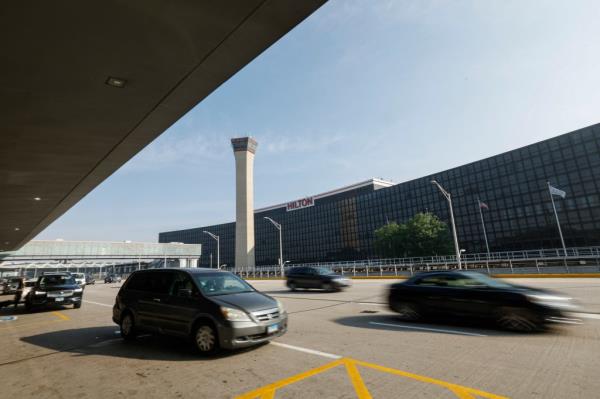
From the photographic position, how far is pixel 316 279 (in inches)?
740

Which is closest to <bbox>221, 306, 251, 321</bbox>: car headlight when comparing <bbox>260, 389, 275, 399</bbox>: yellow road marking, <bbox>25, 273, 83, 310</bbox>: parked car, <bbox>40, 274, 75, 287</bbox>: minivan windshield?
<bbox>260, 389, 275, 399</bbox>: yellow road marking

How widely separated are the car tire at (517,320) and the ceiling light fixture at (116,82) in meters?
9.69

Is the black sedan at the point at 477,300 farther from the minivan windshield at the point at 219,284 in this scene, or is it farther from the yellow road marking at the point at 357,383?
the minivan windshield at the point at 219,284

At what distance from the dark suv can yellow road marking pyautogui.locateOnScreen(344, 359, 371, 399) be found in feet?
5.84

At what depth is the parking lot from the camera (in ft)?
14.3

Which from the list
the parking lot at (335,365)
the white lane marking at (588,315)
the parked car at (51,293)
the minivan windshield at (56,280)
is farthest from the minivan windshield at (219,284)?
the minivan windshield at (56,280)

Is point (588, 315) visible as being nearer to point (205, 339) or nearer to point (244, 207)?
point (205, 339)

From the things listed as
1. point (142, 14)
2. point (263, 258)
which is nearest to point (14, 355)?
point (142, 14)

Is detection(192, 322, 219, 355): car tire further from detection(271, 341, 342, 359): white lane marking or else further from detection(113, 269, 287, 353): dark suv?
detection(271, 341, 342, 359): white lane marking

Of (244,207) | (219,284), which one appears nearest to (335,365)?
(219,284)

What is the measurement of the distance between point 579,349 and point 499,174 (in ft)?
255

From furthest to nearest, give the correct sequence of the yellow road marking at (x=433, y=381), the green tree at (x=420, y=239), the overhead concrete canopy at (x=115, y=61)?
the green tree at (x=420, y=239) < the overhead concrete canopy at (x=115, y=61) < the yellow road marking at (x=433, y=381)

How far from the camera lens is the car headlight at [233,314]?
6.09m

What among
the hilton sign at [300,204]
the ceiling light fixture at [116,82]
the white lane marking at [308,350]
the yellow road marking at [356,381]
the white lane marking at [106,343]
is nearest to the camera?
the yellow road marking at [356,381]
